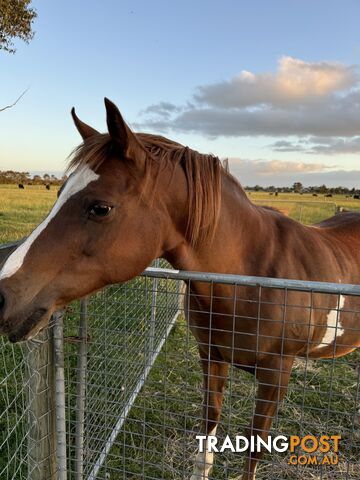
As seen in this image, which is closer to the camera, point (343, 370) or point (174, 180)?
point (174, 180)

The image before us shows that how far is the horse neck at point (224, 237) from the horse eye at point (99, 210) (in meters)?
0.33

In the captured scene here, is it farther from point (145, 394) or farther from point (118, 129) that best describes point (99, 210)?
point (145, 394)

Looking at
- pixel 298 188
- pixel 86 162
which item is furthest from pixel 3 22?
pixel 298 188

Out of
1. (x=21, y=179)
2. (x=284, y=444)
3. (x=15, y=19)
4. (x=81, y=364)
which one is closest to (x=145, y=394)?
(x=81, y=364)

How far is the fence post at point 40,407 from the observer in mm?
1717

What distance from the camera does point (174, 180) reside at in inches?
67.8

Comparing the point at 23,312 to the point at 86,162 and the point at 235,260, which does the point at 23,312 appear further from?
the point at 235,260

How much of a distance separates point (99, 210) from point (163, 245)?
379mm

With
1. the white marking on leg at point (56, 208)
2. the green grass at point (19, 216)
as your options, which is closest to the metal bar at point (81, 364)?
the white marking on leg at point (56, 208)

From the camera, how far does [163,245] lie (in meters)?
1.76

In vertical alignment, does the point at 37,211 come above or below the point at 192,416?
above

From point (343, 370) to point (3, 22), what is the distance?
46.0ft

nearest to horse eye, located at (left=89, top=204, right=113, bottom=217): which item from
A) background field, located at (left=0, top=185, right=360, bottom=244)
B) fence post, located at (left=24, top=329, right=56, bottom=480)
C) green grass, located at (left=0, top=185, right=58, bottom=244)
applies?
fence post, located at (left=24, top=329, right=56, bottom=480)

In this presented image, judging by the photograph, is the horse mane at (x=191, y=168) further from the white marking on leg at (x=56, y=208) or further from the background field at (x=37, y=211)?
the background field at (x=37, y=211)
